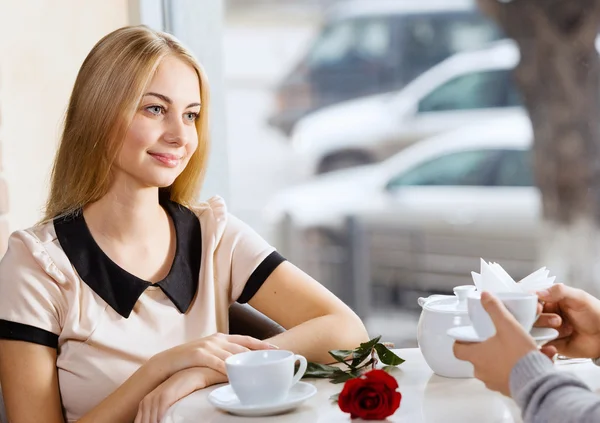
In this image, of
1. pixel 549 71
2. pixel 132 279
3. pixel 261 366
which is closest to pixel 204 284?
pixel 132 279

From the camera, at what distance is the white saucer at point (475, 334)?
119 cm

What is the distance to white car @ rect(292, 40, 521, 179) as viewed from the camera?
4.93 meters

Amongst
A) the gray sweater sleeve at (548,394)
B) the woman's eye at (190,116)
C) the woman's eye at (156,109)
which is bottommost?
the gray sweater sleeve at (548,394)

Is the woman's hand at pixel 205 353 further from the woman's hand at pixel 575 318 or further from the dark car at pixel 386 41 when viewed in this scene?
the dark car at pixel 386 41

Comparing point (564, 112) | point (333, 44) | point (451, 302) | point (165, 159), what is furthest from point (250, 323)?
point (333, 44)

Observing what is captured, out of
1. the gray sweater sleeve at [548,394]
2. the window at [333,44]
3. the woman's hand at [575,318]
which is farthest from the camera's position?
the window at [333,44]

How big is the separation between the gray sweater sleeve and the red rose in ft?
0.61

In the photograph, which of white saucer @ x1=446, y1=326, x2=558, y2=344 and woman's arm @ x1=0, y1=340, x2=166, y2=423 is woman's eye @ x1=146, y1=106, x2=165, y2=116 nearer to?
woman's arm @ x1=0, y1=340, x2=166, y2=423

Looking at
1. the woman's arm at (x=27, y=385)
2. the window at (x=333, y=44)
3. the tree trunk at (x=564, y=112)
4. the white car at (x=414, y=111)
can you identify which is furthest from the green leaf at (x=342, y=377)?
the window at (x=333, y=44)

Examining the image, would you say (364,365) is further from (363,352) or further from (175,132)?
(175,132)

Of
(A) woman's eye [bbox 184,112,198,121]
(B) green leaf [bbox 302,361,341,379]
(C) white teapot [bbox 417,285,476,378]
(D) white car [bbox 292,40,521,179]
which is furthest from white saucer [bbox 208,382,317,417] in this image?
(D) white car [bbox 292,40,521,179]

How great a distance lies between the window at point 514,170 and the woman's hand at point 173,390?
12.3ft

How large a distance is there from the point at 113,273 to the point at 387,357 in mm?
549

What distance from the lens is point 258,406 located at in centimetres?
128
